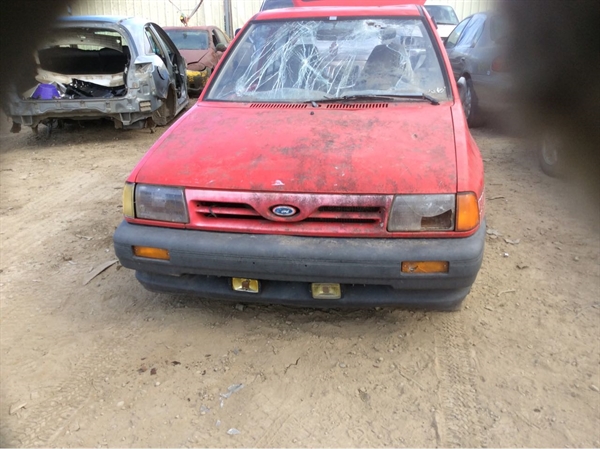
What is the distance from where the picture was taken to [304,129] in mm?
2867

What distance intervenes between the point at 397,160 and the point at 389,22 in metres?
1.65

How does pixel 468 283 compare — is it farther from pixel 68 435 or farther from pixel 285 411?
pixel 68 435

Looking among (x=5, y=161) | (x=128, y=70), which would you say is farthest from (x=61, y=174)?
(x=128, y=70)

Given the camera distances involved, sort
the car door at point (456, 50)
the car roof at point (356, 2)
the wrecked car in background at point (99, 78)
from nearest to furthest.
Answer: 1. the car roof at point (356, 2)
2. the wrecked car in background at point (99, 78)
3. the car door at point (456, 50)

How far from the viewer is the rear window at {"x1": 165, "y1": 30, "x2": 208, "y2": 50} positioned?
1139 cm

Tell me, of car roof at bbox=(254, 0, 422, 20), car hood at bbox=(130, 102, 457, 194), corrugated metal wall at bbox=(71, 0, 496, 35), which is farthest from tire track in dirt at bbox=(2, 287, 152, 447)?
corrugated metal wall at bbox=(71, 0, 496, 35)

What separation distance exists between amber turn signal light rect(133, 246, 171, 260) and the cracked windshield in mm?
1356

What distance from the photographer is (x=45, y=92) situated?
6887mm

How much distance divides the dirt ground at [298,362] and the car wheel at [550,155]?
1.30 meters

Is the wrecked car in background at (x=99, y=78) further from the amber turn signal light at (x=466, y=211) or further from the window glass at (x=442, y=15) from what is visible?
the window glass at (x=442, y=15)

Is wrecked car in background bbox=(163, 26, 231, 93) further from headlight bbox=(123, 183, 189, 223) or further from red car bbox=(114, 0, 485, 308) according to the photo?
headlight bbox=(123, 183, 189, 223)

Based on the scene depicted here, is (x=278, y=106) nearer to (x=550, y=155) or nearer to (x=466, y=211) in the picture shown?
(x=466, y=211)

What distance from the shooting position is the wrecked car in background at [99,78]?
22.1ft

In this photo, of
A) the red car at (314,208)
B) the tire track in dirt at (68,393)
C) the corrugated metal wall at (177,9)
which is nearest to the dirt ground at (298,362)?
the tire track in dirt at (68,393)
